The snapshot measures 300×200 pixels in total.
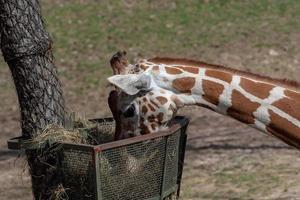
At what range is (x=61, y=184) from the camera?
14.9 feet

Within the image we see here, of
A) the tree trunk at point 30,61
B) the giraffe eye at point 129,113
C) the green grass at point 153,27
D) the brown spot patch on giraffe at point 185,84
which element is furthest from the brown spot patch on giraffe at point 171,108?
the green grass at point 153,27

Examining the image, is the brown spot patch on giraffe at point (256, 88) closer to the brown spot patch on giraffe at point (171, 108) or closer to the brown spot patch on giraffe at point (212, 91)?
the brown spot patch on giraffe at point (212, 91)

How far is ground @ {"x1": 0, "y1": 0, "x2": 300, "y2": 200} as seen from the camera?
7594mm

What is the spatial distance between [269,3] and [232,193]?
777cm

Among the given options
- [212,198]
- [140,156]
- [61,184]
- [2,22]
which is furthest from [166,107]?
[212,198]

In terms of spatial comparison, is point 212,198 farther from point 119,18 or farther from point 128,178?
point 119,18

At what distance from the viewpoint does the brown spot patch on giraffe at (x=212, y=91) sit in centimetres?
457

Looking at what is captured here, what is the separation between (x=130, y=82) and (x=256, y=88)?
78 centimetres

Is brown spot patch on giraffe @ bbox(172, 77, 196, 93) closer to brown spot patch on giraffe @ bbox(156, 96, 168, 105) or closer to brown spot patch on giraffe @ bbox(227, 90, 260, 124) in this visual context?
brown spot patch on giraffe @ bbox(156, 96, 168, 105)

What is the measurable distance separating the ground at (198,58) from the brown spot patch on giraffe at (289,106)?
2299mm

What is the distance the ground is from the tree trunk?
240cm

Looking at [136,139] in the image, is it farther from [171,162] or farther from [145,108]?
[171,162]

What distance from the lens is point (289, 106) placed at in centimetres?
468

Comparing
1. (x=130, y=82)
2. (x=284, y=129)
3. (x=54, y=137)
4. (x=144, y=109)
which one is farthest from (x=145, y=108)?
(x=284, y=129)
